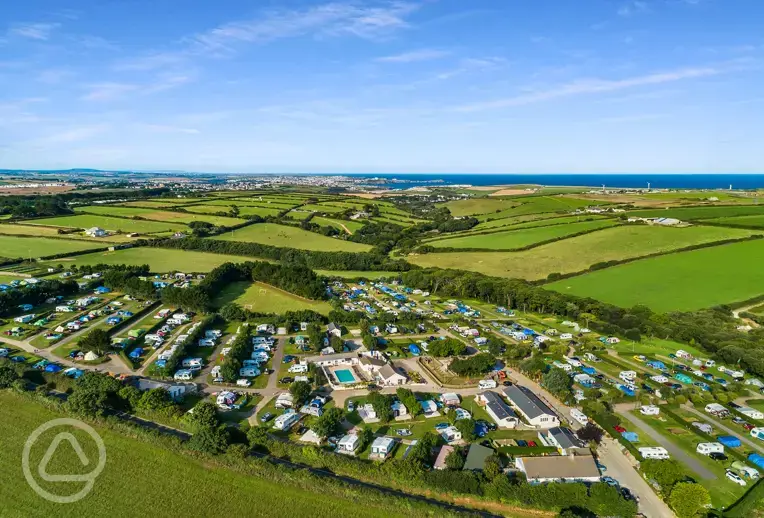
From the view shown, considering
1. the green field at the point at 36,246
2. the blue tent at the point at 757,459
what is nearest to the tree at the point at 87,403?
the blue tent at the point at 757,459

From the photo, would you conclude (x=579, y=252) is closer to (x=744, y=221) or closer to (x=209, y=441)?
(x=744, y=221)

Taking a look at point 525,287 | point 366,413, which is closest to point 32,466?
point 366,413

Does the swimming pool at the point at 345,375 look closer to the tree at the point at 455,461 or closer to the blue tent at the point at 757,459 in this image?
the tree at the point at 455,461

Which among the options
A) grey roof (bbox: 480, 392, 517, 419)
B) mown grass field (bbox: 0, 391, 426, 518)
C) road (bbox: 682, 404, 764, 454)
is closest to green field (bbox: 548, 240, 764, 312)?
road (bbox: 682, 404, 764, 454)

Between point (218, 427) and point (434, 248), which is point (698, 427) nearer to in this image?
point (218, 427)

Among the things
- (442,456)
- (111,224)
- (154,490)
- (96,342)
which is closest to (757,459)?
(442,456)
